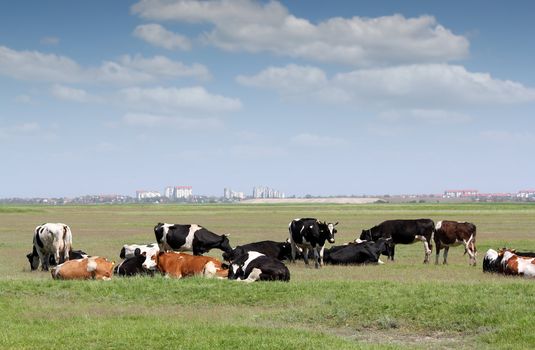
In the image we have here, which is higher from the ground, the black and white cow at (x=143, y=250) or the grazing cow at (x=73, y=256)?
the black and white cow at (x=143, y=250)

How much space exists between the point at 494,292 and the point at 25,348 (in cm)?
1056

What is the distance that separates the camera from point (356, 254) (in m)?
26.5

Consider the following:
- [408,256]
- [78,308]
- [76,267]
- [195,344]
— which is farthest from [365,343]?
[408,256]

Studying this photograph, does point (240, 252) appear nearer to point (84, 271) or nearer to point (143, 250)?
point (143, 250)

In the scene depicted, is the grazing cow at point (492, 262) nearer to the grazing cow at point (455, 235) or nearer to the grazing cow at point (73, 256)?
the grazing cow at point (455, 235)

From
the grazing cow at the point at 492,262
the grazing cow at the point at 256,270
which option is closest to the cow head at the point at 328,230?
the grazing cow at the point at 492,262

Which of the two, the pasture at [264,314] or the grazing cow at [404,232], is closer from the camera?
the pasture at [264,314]

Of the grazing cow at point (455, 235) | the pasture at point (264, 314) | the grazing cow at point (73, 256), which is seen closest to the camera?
the pasture at point (264, 314)

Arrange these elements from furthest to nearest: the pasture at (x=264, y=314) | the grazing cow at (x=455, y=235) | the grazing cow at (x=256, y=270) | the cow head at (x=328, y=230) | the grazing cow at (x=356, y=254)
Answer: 1. the grazing cow at (x=356, y=254)
2. the grazing cow at (x=455, y=235)
3. the cow head at (x=328, y=230)
4. the grazing cow at (x=256, y=270)
5. the pasture at (x=264, y=314)

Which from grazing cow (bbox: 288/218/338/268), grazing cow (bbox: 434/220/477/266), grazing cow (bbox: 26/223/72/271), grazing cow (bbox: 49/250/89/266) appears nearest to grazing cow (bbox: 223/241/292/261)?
grazing cow (bbox: 288/218/338/268)

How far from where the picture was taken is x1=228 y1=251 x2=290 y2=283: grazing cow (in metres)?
18.2

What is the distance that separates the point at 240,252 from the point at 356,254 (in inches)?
206

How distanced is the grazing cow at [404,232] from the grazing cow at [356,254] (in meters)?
1.52

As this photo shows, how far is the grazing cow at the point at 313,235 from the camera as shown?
24953 mm
